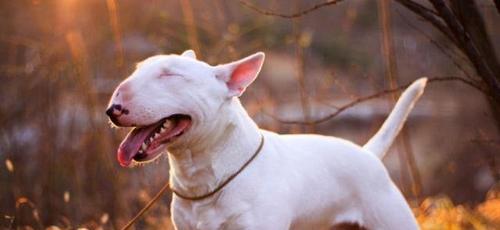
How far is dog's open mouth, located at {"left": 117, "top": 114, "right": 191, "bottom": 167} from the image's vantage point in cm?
378

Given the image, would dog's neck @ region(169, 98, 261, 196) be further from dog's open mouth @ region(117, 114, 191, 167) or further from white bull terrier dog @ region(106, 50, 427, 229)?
dog's open mouth @ region(117, 114, 191, 167)

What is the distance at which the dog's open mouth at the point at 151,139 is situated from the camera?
3783 millimetres

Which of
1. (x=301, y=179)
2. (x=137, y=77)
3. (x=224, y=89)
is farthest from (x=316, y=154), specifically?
(x=137, y=77)

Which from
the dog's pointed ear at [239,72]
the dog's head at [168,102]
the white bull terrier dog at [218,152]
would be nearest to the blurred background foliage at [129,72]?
the white bull terrier dog at [218,152]

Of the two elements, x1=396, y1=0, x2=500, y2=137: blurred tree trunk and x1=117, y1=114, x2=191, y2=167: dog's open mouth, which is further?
x1=396, y1=0, x2=500, y2=137: blurred tree trunk

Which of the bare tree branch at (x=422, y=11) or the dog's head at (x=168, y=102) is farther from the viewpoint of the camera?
the bare tree branch at (x=422, y=11)

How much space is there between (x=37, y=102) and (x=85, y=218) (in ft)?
4.36

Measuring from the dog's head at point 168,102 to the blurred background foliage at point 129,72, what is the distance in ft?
4.43

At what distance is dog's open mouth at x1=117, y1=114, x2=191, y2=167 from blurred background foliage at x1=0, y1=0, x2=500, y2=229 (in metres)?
1.46

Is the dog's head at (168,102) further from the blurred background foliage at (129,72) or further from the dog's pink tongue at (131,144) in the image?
the blurred background foliage at (129,72)

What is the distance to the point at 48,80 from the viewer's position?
7.56 metres

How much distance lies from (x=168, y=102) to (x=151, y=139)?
146mm

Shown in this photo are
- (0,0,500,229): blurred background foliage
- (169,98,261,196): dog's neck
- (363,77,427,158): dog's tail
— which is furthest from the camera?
(0,0,500,229): blurred background foliage

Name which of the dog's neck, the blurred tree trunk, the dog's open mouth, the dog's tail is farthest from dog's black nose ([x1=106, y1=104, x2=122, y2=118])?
the dog's tail
